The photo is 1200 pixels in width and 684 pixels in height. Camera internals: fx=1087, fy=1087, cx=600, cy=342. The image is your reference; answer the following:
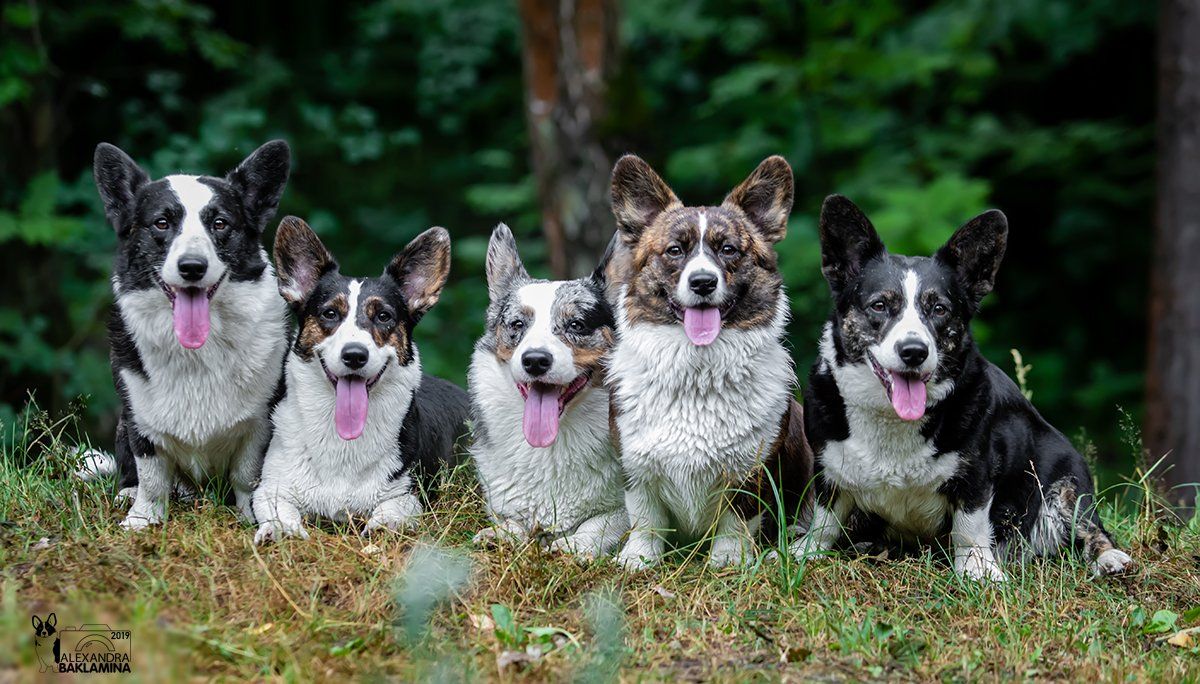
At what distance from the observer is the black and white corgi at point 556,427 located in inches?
176

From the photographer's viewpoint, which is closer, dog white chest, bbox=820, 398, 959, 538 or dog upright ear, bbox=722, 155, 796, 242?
dog white chest, bbox=820, 398, 959, 538

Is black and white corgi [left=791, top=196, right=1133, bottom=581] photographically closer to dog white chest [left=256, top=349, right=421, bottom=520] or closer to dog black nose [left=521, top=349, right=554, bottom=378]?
dog black nose [left=521, top=349, right=554, bottom=378]

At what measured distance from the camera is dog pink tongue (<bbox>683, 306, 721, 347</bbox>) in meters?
4.25

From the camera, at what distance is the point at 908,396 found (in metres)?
4.09

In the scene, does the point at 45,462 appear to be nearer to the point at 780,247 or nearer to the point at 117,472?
the point at 117,472

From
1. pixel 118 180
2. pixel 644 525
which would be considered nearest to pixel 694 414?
pixel 644 525

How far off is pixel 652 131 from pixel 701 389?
386cm

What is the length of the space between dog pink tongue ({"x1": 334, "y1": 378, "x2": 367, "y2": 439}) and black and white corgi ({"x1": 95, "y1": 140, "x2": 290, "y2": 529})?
0.44m

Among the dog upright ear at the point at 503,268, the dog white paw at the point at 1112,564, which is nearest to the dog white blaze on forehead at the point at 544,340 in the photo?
the dog upright ear at the point at 503,268

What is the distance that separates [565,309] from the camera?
14.8ft

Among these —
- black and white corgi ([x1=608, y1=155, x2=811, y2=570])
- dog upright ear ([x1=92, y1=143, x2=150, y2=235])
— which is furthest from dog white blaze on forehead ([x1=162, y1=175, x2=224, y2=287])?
black and white corgi ([x1=608, y1=155, x2=811, y2=570])

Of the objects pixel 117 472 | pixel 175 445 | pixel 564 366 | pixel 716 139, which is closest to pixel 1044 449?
pixel 564 366

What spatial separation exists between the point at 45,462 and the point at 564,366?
237 cm

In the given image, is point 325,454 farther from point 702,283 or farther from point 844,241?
point 844,241
